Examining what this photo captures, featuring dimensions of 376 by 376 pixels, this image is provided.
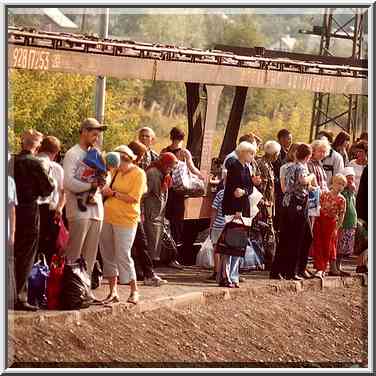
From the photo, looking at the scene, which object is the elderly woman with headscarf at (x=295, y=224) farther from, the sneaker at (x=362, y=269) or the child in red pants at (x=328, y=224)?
the sneaker at (x=362, y=269)

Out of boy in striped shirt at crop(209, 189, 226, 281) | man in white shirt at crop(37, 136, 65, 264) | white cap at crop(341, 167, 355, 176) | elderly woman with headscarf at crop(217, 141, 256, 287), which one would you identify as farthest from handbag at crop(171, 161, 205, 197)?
man in white shirt at crop(37, 136, 65, 264)

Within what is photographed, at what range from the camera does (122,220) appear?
14.0m

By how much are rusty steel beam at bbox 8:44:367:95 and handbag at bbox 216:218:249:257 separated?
1.67 m

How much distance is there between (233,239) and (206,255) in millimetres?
1198

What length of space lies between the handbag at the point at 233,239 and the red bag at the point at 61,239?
2056 millimetres

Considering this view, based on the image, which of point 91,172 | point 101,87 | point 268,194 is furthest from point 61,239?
point 268,194

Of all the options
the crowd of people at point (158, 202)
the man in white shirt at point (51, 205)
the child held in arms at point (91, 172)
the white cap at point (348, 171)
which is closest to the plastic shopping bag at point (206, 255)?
the crowd of people at point (158, 202)

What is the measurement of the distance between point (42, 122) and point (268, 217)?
2505 mm

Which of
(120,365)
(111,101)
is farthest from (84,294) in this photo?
(111,101)

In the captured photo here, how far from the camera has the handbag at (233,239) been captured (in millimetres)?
15500

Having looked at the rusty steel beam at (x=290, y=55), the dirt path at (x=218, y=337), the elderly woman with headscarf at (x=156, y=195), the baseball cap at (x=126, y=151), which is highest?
the rusty steel beam at (x=290, y=55)

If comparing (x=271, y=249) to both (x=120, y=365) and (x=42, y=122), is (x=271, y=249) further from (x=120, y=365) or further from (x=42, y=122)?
(x=120, y=365)

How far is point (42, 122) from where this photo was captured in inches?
651

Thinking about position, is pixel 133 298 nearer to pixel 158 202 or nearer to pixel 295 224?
pixel 158 202
